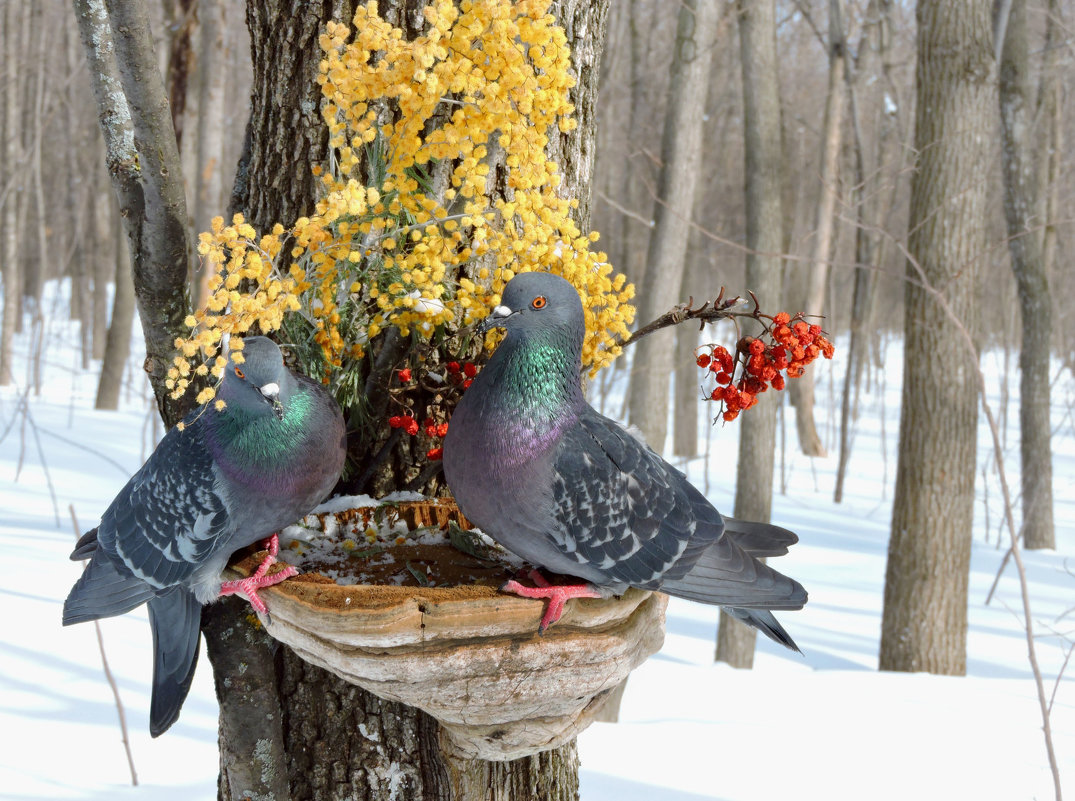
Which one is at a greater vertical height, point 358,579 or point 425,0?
point 425,0

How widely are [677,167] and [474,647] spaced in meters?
4.44

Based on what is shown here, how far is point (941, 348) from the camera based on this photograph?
195 inches

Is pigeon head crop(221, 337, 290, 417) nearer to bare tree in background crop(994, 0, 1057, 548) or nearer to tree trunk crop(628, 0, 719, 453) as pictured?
tree trunk crop(628, 0, 719, 453)

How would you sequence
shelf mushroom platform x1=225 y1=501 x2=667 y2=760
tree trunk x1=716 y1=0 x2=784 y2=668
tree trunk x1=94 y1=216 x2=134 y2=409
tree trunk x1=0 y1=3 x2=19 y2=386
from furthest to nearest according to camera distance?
tree trunk x1=0 y1=3 x2=19 y2=386 < tree trunk x1=94 y1=216 x2=134 y2=409 < tree trunk x1=716 y1=0 x2=784 y2=668 < shelf mushroom platform x1=225 y1=501 x2=667 y2=760

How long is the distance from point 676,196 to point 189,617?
425 cm

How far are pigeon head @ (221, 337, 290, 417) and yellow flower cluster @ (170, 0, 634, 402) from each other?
46 mm

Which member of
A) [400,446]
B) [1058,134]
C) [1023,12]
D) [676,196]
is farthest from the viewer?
[1058,134]

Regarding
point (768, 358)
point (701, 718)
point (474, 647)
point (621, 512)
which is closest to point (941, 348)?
point (701, 718)

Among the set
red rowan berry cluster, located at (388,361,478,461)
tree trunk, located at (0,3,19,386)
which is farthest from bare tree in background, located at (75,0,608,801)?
tree trunk, located at (0,3,19,386)

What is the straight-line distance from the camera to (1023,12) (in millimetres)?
7535

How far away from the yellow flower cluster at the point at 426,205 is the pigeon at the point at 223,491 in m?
0.11

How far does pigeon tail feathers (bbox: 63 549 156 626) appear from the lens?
154 centimetres

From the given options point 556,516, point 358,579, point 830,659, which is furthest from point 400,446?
point 830,659

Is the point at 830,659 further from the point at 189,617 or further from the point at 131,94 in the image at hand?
the point at 131,94
